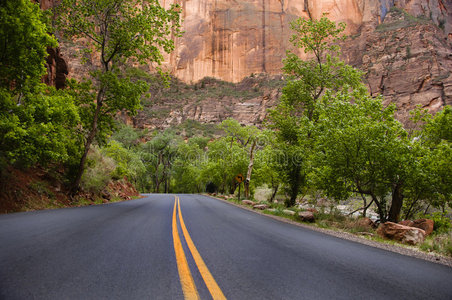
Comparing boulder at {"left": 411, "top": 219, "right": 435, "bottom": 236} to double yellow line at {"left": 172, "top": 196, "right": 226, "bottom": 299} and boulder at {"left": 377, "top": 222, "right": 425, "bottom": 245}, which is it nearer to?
boulder at {"left": 377, "top": 222, "right": 425, "bottom": 245}

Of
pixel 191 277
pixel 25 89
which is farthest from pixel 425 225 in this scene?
pixel 25 89

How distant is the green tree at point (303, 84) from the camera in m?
16.4

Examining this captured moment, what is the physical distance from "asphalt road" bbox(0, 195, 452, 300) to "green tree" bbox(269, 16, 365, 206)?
11353 mm

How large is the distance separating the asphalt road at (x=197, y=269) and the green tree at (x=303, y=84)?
1135 centimetres

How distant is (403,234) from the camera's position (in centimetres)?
740

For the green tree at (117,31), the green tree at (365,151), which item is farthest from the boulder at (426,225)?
the green tree at (117,31)

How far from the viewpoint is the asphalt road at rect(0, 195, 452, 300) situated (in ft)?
8.77

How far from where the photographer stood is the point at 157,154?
57.3 meters

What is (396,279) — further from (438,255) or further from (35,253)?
(35,253)

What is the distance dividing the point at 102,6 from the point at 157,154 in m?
44.8

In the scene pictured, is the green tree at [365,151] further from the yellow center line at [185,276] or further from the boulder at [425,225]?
the yellow center line at [185,276]

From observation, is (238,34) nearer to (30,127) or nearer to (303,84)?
(303,84)

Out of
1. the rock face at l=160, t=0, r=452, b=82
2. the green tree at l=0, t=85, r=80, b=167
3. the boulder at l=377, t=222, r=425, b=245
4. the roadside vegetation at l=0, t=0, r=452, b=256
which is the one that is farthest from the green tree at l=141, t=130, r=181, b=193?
the rock face at l=160, t=0, r=452, b=82

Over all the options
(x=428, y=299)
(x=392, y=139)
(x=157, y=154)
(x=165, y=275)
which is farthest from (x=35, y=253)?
(x=157, y=154)
